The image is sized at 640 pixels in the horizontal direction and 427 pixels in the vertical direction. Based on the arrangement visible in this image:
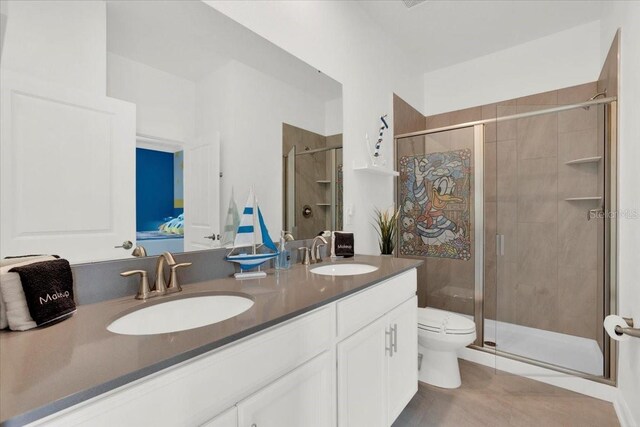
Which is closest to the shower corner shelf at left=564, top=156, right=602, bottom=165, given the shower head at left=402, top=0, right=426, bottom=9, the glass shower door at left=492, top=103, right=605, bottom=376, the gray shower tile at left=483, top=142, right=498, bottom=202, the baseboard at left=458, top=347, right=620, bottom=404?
the glass shower door at left=492, top=103, right=605, bottom=376

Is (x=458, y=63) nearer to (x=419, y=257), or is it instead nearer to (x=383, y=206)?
(x=383, y=206)

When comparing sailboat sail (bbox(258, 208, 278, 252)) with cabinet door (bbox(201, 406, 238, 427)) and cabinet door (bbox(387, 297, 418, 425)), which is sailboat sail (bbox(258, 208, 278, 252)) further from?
cabinet door (bbox(201, 406, 238, 427))

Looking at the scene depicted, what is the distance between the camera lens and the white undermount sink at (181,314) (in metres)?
0.90

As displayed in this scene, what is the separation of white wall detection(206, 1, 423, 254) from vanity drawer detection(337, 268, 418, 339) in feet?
2.19

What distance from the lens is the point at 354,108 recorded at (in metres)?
2.26

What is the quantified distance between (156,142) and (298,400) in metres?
1.02

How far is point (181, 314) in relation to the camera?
103 cm

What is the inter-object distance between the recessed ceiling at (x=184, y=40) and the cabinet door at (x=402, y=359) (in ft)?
4.69

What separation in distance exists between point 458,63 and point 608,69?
131cm

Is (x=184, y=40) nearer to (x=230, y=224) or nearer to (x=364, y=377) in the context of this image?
(x=230, y=224)

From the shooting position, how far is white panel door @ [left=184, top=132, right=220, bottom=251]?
4.05 feet

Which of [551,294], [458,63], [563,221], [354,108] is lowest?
[551,294]

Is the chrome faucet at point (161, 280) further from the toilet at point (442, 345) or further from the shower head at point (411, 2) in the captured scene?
the shower head at point (411, 2)

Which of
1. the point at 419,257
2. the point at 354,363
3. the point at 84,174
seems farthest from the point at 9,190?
the point at 419,257
